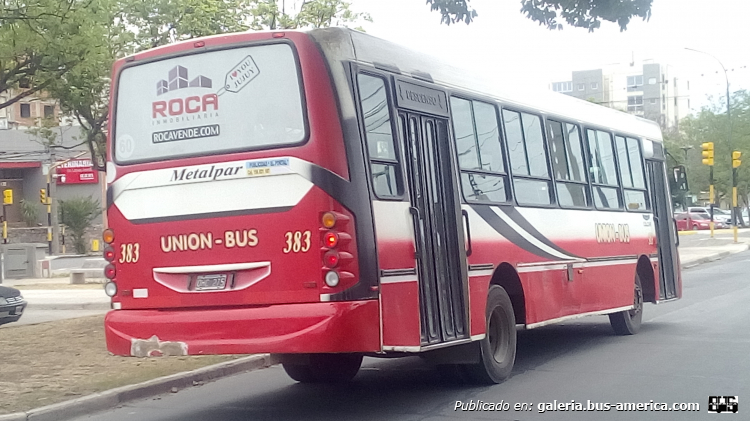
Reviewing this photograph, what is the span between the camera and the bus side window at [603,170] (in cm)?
1249

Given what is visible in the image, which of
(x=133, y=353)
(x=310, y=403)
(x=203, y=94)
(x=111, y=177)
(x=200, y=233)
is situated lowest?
(x=310, y=403)

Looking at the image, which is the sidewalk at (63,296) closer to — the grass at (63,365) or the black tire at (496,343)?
the grass at (63,365)

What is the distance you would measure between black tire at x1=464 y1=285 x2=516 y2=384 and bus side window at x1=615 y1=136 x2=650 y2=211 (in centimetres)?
450

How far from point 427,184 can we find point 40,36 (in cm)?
828

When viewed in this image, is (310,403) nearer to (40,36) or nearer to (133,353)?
(133,353)

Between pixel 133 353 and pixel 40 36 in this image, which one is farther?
pixel 40 36

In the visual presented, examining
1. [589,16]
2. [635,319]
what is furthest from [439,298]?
[635,319]

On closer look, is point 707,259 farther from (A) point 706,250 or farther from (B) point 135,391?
(B) point 135,391

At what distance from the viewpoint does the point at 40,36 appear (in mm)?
14211

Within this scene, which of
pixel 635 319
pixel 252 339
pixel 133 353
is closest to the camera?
pixel 252 339

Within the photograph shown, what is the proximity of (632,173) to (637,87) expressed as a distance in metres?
130

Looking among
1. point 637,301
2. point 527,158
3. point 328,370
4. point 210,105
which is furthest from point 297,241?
point 637,301

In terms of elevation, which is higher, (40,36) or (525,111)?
(40,36)

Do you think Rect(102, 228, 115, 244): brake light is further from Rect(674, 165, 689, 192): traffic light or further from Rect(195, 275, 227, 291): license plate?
Rect(674, 165, 689, 192): traffic light
